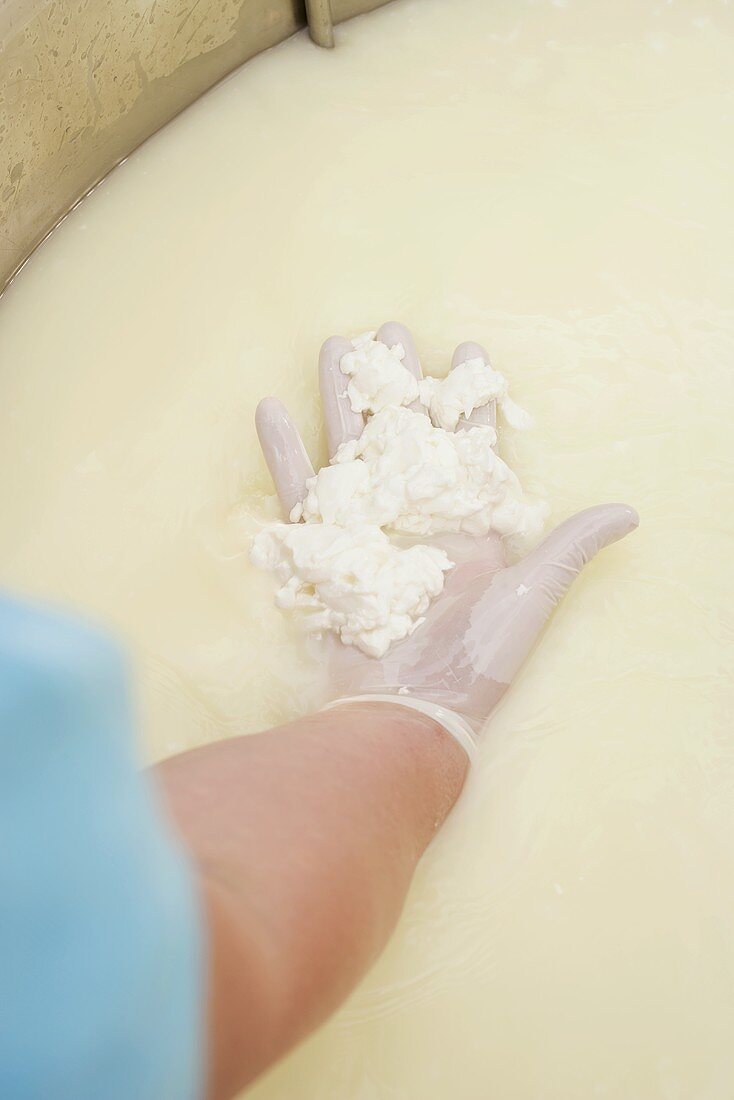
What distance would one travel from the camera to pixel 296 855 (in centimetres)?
59

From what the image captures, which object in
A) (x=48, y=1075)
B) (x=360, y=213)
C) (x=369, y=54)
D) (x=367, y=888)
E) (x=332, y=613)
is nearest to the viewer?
(x=48, y=1075)

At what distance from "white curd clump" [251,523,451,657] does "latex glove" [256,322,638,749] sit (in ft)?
0.06

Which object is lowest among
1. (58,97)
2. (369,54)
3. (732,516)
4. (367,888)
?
(732,516)

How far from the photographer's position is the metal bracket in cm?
129

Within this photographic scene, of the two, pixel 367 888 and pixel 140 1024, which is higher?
pixel 140 1024

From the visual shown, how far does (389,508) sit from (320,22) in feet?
2.47

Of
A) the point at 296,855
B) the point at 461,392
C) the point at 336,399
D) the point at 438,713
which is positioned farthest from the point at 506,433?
the point at 296,855

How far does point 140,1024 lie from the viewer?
0.37 meters

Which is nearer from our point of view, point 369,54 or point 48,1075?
point 48,1075

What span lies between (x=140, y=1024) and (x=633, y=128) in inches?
49.6

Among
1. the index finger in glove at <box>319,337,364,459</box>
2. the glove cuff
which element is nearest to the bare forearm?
the glove cuff

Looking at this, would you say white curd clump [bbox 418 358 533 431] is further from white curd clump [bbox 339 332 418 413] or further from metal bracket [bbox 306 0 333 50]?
metal bracket [bbox 306 0 333 50]

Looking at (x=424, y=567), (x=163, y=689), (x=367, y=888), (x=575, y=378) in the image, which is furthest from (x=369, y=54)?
(x=367, y=888)

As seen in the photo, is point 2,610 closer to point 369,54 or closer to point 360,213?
point 360,213
